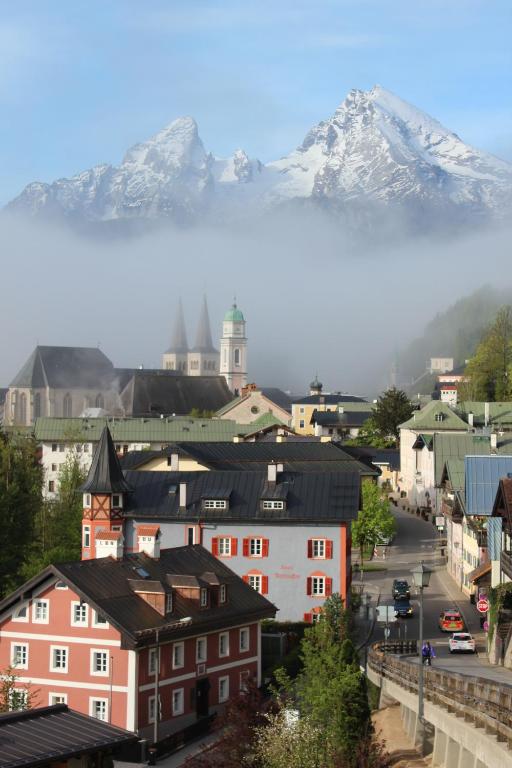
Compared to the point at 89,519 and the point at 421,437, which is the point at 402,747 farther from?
the point at 421,437

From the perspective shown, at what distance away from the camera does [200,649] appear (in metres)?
56.6

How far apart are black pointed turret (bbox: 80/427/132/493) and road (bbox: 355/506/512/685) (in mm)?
15848

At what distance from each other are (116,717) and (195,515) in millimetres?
23905

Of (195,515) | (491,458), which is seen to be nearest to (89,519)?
(195,515)

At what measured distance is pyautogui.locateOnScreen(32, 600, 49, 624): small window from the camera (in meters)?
54.8

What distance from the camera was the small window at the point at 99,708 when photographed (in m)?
52.5

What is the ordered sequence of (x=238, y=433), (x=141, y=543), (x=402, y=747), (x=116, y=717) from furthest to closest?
(x=238, y=433), (x=141, y=543), (x=116, y=717), (x=402, y=747)

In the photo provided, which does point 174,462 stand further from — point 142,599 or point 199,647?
point 142,599

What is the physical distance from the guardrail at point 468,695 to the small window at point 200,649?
421 inches

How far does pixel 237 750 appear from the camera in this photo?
4222 cm

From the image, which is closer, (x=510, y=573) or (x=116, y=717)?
(x=116, y=717)

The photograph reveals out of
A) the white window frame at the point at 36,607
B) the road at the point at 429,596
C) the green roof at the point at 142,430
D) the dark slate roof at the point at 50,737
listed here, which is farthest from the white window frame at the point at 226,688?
the green roof at the point at 142,430

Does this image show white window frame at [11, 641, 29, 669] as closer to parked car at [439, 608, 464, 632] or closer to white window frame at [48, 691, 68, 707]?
white window frame at [48, 691, 68, 707]

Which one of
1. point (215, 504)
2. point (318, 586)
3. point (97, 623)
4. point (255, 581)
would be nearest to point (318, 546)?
point (318, 586)
